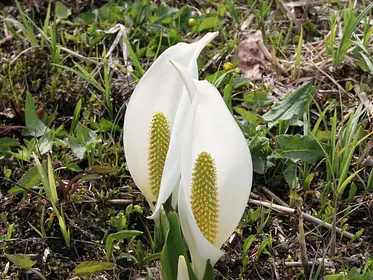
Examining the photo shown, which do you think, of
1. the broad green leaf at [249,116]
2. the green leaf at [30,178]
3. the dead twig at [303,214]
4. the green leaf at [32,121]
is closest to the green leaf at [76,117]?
the green leaf at [32,121]

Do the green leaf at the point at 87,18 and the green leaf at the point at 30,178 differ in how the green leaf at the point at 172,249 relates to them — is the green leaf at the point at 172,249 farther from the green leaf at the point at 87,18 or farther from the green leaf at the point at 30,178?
the green leaf at the point at 87,18

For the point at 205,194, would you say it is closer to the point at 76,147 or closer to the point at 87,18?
the point at 76,147

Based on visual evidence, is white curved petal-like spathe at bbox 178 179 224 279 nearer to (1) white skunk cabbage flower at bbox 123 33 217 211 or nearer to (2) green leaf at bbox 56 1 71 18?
(1) white skunk cabbage flower at bbox 123 33 217 211

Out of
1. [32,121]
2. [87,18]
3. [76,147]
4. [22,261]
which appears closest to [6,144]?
[32,121]

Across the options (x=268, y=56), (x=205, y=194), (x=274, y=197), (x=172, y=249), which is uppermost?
(x=205, y=194)

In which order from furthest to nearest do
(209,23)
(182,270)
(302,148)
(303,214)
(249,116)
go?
1. (209,23)
2. (249,116)
3. (302,148)
4. (303,214)
5. (182,270)

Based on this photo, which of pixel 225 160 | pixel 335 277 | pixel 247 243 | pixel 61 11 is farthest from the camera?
pixel 61 11

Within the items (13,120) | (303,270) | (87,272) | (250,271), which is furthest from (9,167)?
(303,270)

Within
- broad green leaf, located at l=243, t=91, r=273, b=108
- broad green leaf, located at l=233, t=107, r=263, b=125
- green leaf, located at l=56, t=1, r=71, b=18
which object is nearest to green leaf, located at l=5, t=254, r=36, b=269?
broad green leaf, located at l=233, t=107, r=263, b=125

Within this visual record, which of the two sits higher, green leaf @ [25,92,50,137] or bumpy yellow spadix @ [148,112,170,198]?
bumpy yellow spadix @ [148,112,170,198]
